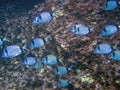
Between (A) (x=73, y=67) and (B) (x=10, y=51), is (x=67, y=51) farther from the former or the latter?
(B) (x=10, y=51)

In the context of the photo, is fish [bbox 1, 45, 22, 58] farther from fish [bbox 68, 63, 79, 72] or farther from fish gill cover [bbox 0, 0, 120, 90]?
fish [bbox 68, 63, 79, 72]

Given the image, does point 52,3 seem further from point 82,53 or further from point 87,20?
point 82,53

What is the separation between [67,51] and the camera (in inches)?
294

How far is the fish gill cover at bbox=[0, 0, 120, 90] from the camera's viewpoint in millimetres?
6496

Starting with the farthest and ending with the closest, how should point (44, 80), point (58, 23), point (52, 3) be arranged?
point (52, 3)
point (58, 23)
point (44, 80)

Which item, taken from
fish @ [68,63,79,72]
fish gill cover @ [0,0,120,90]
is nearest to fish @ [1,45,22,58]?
fish gill cover @ [0,0,120,90]

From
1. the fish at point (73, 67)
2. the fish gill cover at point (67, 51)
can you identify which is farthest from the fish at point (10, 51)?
the fish at point (73, 67)

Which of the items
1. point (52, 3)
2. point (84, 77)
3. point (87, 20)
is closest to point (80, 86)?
point (84, 77)

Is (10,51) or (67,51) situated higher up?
(10,51)

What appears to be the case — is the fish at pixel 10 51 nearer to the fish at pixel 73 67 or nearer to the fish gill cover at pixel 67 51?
the fish gill cover at pixel 67 51

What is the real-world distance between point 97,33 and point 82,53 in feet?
3.12

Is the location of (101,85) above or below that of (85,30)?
below

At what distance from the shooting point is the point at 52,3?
998cm

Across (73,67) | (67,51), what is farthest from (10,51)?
(73,67)
